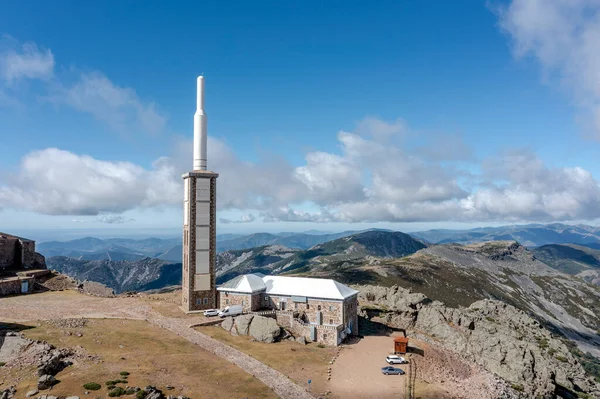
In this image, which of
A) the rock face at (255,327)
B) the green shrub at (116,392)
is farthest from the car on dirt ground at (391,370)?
the green shrub at (116,392)

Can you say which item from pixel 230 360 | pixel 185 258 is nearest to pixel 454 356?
pixel 230 360

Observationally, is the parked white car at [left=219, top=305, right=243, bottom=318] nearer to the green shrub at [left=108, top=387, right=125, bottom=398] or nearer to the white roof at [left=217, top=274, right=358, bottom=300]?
the white roof at [left=217, top=274, right=358, bottom=300]

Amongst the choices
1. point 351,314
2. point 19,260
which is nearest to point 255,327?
point 351,314

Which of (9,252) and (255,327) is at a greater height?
(9,252)

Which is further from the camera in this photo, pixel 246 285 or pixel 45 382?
pixel 246 285

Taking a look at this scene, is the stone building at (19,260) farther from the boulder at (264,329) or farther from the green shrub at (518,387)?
the green shrub at (518,387)

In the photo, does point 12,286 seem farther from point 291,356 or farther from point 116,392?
point 291,356
